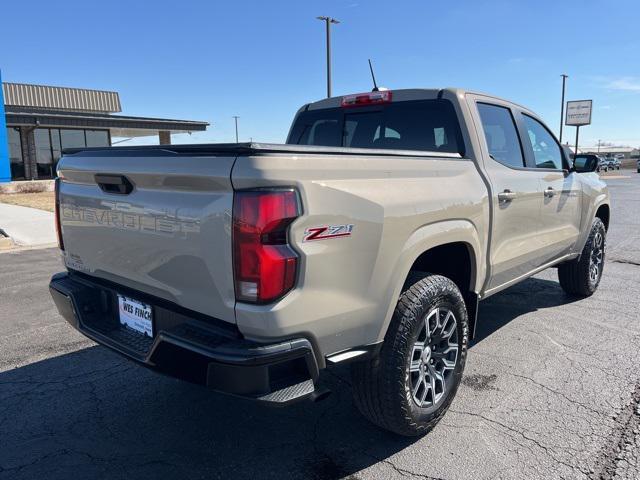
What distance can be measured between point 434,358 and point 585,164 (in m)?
3.11

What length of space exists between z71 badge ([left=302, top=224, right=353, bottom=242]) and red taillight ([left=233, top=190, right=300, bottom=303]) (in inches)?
3.5

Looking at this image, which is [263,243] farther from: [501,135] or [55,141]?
[55,141]

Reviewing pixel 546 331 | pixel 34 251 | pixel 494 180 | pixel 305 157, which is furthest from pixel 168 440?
pixel 34 251

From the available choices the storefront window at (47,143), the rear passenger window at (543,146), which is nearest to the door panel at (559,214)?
the rear passenger window at (543,146)

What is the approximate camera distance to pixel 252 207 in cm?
202

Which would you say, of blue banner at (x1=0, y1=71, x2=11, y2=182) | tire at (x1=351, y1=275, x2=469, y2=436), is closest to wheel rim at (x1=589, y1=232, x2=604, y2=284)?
tire at (x1=351, y1=275, x2=469, y2=436)

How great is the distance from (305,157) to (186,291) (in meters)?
0.81

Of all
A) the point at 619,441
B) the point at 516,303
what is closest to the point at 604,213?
the point at 516,303

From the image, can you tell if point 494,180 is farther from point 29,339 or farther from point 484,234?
point 29,339

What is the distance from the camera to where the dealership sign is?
53875mm

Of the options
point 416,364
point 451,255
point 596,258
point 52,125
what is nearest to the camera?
point 416,364

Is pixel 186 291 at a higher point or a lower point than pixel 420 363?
higher

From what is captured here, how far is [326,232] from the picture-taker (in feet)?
7.07

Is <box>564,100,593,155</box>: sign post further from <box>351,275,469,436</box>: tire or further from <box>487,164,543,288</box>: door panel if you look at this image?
<box>351,275,469,436</box>: tire
